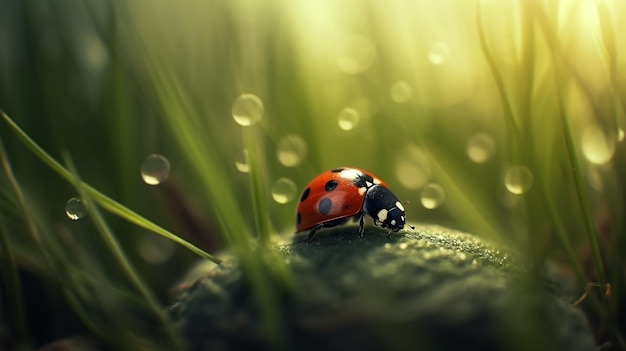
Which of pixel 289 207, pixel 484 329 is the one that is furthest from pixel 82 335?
pixel 484 329

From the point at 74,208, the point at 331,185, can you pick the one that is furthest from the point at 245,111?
the point at 74,208

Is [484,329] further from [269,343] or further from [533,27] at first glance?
[533,27]

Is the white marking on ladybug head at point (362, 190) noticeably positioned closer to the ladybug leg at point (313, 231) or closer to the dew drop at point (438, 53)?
the ladybug leg at point (313, 231)

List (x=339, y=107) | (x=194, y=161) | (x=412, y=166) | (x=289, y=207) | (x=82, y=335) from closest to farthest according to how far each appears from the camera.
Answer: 1. (x=194, y=161)
2. (x=82, y=335)
3. (x=289, y=207)
4. (x=412, y=166)
5. (x=339, y=107)

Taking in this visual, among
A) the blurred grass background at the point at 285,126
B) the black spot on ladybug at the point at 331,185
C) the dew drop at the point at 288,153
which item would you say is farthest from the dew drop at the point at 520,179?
the dew drop at the point at 288,153

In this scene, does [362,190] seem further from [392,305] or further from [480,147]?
[480,147]

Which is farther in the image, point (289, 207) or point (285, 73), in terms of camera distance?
point (285, 73)
